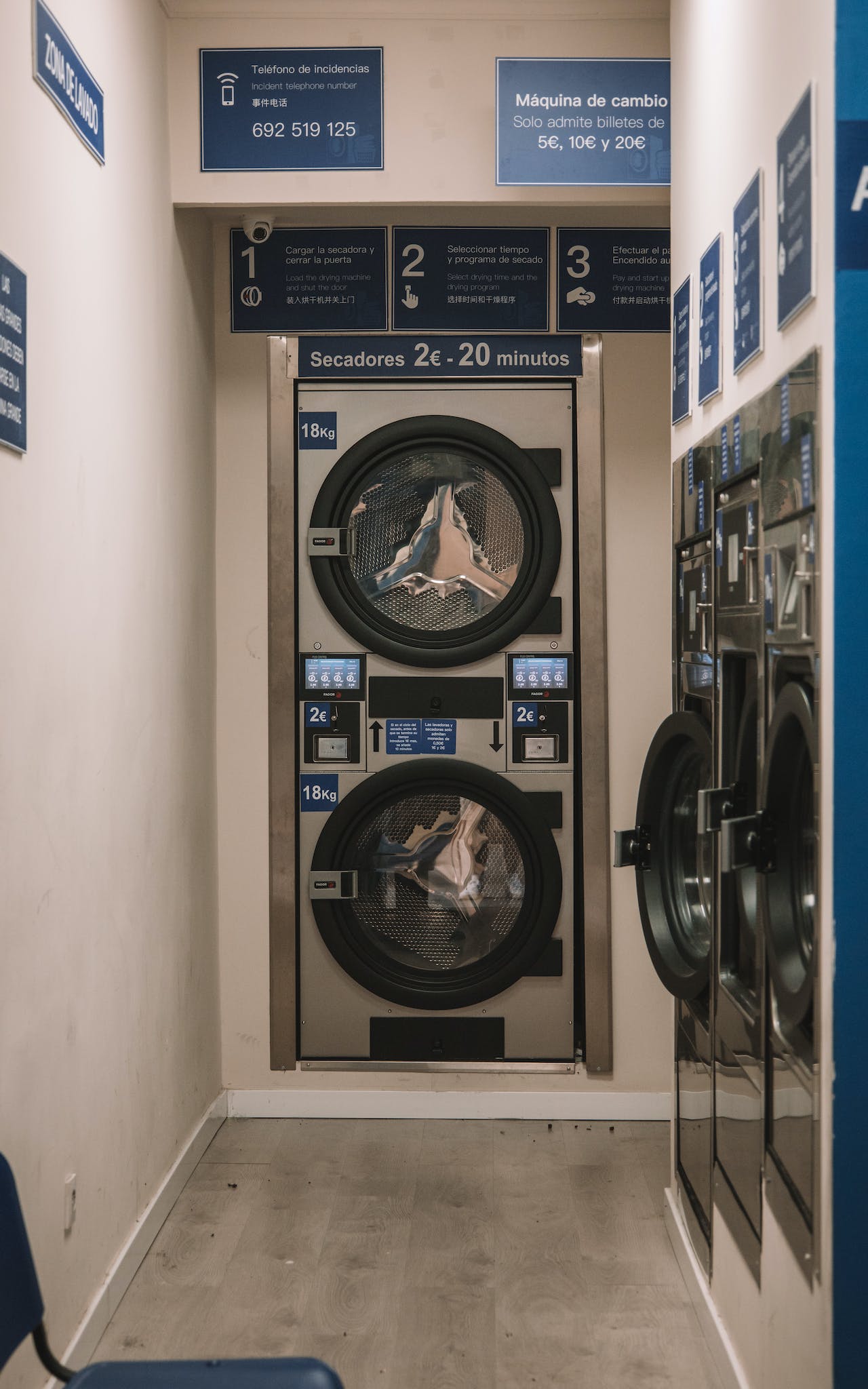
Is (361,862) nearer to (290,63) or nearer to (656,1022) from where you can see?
(656,1022)

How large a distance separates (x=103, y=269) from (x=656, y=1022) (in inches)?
104

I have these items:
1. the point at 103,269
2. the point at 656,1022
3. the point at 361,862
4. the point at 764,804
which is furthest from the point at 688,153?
the point at 656,1022

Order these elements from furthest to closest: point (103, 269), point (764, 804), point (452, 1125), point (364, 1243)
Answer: point (452, 1125), point (364, 1243), point (103, 269), point (764, 804)

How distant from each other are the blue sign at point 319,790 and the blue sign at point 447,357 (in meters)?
1.22

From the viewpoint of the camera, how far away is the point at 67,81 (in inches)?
92.7

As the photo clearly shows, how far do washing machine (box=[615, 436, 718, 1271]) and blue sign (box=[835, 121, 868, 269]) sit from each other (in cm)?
80

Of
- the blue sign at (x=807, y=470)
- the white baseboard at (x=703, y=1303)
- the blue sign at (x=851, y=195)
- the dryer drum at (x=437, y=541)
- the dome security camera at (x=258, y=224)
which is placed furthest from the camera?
the dryer drum at (x=437, y=541)

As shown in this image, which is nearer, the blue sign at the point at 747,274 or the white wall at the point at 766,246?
the white wall at the point at 766,246

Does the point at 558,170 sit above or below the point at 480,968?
above

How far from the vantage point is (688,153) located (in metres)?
2.71

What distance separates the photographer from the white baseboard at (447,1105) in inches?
151

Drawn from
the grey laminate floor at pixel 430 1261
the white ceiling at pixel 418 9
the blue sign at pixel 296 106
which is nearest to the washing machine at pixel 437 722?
the grey laminate floor at pixel 430 1261

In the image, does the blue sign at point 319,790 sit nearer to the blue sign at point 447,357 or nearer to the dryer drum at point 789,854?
the blue sign at point 447,357

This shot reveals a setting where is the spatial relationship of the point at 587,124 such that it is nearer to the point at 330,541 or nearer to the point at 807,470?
the point at 330,541
